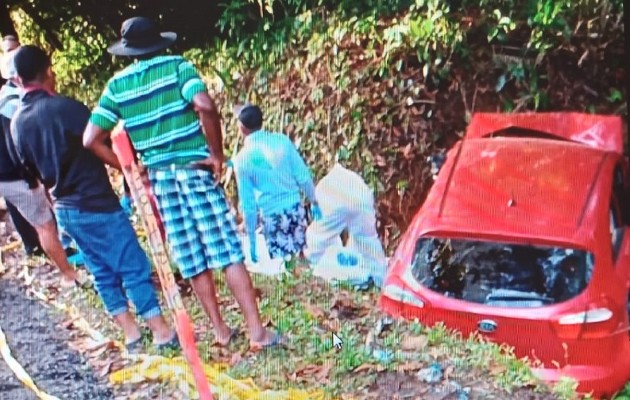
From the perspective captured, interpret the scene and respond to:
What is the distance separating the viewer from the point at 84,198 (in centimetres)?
193

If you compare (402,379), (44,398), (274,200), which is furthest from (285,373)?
(44,398)

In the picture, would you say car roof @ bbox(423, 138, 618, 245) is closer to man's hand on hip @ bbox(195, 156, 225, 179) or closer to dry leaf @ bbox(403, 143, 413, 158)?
dry leaf @ bbox(403, 143, 413, 158)

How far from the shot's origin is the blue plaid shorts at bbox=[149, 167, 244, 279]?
1.84 m

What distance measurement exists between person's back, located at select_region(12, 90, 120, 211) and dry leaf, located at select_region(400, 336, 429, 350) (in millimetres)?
679

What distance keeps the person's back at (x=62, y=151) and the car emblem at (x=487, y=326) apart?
803 millimetres

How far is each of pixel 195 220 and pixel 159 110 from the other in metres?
0.24

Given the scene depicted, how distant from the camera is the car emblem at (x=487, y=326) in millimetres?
1715

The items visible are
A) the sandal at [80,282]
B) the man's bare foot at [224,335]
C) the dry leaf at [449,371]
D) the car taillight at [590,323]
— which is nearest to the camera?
the car taillight at [590,323]

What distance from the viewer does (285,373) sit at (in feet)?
6.04

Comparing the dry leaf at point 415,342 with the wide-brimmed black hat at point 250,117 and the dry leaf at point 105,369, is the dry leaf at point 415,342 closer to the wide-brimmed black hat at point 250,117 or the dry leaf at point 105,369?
the wide-brimmed black hat at point 250,117

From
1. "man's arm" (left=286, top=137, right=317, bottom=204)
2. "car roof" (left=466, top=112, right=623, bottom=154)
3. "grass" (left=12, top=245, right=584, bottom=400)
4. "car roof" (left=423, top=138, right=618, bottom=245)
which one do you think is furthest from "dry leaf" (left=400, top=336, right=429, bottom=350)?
"car roof" (left=466, top=112, right=623, bottom=154)

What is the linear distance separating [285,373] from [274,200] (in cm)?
35

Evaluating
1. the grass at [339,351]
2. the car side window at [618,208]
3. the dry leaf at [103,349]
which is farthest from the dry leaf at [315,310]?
the car side window at [618,208]

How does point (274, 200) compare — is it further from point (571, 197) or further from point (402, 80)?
point (571, 197)
